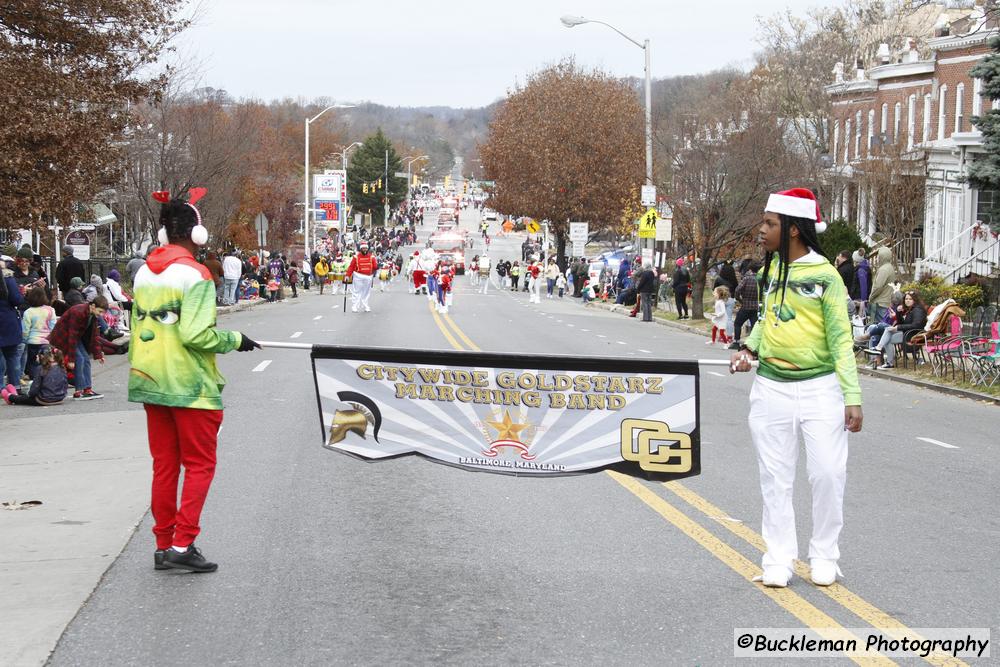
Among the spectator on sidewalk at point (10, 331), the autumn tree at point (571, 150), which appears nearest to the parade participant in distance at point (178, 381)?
the spectator on sidewalk at point (10, 331)

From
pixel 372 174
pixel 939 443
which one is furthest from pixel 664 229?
pixel 372 174

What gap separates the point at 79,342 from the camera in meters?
16.3

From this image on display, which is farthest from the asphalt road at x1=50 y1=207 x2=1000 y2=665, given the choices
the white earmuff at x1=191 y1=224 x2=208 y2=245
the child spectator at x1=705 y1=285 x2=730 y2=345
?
the child spectator at x1=705 y1=285 x2=730 y2=345

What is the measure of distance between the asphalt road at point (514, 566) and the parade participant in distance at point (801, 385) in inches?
12.1

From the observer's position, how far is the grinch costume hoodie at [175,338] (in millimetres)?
6875

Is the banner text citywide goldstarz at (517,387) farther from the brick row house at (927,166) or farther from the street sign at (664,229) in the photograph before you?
the street sign at (664,229)

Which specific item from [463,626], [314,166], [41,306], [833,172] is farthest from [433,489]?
[314,166]

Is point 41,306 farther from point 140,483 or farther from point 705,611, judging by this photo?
point 705,611

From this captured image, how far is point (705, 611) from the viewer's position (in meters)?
6.34

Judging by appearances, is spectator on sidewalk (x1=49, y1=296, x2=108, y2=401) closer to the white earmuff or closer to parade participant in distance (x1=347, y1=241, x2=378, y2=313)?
the white earmuff

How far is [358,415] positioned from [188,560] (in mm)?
1330

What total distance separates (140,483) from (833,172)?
41444 millimetres

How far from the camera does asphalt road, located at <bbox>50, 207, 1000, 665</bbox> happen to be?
591 cm

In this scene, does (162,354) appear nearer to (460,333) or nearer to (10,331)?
(10,331)
